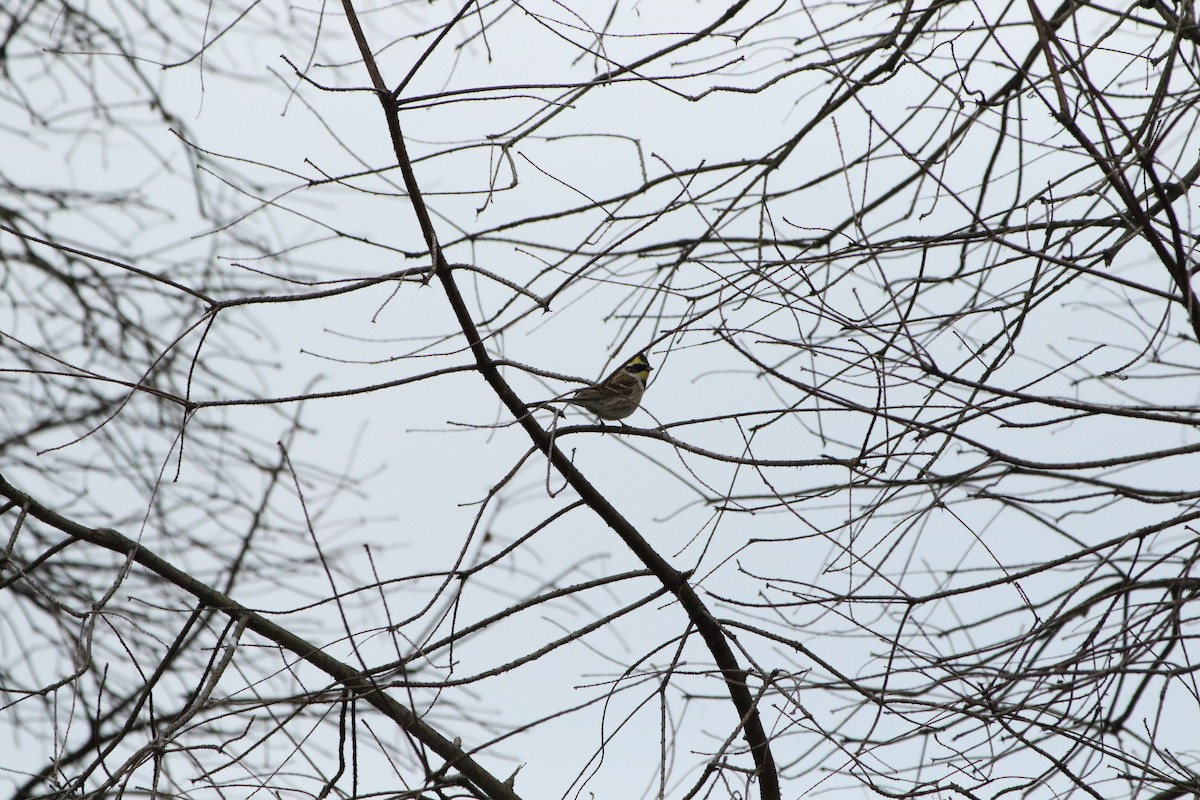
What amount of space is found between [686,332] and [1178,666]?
1459 millimetres

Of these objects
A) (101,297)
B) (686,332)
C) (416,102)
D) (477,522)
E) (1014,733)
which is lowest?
(1014,733)

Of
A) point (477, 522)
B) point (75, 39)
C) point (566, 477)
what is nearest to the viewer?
point (477, 522)

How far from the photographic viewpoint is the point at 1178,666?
2.89 meters

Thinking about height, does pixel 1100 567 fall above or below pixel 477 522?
below

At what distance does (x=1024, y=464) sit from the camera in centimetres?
296

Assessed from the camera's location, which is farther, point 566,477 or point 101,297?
point 101,297

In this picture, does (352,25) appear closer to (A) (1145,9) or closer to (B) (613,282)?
(B) (613,282)

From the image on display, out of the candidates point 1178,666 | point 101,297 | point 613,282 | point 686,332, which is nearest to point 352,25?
point 613,282

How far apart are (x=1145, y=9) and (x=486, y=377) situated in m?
2.49

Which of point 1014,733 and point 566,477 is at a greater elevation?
point 566,477

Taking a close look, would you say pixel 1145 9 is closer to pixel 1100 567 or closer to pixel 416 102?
pixel 1100 567

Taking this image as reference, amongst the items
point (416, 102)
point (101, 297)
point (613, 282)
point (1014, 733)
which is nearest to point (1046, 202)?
point (613, 282)

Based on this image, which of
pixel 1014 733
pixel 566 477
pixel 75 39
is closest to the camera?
pixel 1014 733

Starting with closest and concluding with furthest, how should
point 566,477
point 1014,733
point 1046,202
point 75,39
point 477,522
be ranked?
point 1014,733 → point 477,522 → point 1046,202 → point 566,477 → point 75,39
